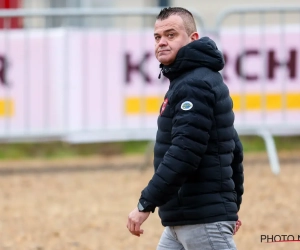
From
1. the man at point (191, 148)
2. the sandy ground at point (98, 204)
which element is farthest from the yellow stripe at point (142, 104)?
the man at point (191, 148)

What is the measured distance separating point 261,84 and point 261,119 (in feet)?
1.30

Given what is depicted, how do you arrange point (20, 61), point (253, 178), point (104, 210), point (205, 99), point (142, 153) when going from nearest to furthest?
point (205, 99), point (104, 210), point (253, 178), point (20, 61), point (142, 153)

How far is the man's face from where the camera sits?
362 centimetres

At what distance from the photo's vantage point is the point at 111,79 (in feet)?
30.6

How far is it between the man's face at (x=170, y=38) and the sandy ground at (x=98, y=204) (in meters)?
2.42

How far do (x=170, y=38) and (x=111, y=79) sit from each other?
5.69m

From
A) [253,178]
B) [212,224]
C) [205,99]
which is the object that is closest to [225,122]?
[205,99]

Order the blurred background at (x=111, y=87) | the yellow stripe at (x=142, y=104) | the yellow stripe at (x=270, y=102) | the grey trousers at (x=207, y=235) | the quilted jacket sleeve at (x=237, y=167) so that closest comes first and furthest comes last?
the grey trousers at (x=207, y=235)
the quilted jacket sleeve at (x=237, y=167)
the blurred background at (x=111, y=87)
the yellow stripe at (x=142, y=104)
the yellow stripe at (x=270, y=102)

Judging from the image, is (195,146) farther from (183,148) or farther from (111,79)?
(111,79)

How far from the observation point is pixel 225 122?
3.60m

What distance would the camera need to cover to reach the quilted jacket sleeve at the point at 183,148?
3432 millimetres

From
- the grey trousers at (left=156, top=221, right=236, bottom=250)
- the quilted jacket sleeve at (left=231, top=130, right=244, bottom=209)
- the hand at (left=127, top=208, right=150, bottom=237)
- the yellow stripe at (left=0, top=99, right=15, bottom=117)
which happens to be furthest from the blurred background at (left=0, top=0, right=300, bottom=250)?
the hand at (left=127, top=208, right=150, bottom=237)

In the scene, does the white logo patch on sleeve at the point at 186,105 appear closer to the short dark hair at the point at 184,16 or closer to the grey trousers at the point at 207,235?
the short dark hair at the point at 184,16

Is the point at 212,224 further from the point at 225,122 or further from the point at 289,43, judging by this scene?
the point at 289,43
